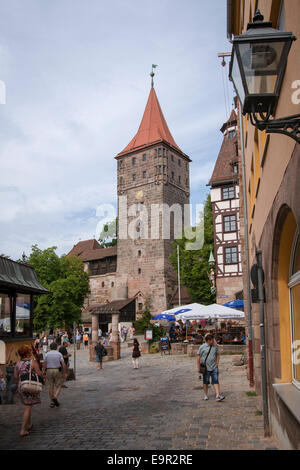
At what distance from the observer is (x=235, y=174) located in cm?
3641

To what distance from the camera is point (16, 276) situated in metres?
13.6

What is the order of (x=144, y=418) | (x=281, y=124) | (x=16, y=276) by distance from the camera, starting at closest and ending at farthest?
(x=281, y=124) → (x=144, y=418) → (x=16, y=276)

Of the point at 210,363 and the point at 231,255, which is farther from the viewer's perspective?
the point at 231,255

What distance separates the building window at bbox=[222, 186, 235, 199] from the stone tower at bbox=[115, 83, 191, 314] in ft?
56.4

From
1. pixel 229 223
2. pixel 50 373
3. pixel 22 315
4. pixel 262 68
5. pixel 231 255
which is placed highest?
pixel 229 223

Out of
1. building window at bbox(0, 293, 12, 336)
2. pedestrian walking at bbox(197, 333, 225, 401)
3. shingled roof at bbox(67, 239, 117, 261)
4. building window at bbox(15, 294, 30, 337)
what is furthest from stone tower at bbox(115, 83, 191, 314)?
pedestrian walking at bbox(197, 333, 225, 401)

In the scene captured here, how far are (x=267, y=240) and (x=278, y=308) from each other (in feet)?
3.49

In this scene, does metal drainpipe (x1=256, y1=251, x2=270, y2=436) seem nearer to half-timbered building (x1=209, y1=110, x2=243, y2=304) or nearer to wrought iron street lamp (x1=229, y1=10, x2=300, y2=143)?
wrought iron street lamp (x1=229, y1=10, x2=300, y2=143)

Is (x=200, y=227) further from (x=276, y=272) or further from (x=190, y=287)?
(x=276, y=272)

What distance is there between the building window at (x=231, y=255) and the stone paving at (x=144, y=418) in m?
21.5

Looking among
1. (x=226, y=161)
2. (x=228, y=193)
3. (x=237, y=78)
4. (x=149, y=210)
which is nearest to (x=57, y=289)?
(x=149, y=210)

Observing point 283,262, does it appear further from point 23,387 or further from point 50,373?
point 50,373

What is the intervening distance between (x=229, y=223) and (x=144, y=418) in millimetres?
29243

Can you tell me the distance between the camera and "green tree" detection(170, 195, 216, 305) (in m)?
41.2
